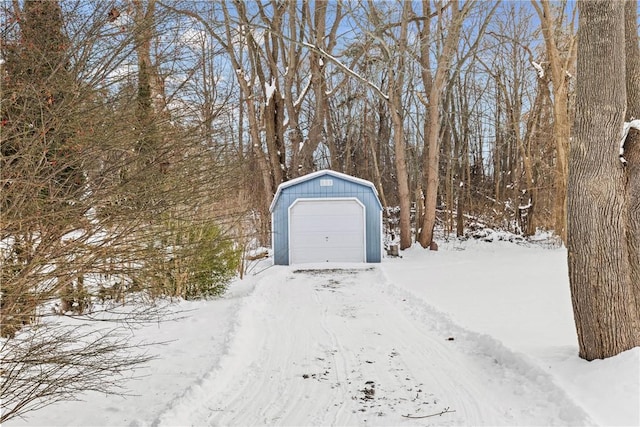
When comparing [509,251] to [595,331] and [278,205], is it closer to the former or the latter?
[278,205]

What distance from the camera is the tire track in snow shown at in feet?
11.1

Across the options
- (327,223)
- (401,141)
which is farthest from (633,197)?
(401,141)

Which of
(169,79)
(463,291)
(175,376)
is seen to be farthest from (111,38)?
(463,291)

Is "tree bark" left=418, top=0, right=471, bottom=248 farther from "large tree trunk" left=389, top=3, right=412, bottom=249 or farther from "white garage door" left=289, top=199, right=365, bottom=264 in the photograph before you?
"white garage door" left=289, top=199, right=365, bottom=264

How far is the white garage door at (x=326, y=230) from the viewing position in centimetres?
1344

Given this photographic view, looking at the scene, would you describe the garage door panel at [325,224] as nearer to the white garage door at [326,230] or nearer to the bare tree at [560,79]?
the white garage door at [326,230]

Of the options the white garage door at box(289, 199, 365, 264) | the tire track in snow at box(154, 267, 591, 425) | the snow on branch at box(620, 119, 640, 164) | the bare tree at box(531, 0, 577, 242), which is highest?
the bare tree at box(531, 0, 577, 242)

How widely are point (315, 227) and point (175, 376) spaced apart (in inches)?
367

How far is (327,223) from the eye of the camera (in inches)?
529

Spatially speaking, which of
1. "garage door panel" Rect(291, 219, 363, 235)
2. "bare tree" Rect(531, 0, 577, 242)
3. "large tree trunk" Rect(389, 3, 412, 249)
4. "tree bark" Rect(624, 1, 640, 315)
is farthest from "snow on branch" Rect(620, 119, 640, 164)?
"bare tree" Rect(531, 0, 577, 242)

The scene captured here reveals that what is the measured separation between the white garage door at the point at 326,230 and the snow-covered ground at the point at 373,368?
211 inches

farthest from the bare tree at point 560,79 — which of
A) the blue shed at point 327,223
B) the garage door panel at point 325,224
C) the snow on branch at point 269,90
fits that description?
the snow on branch at point 269,90

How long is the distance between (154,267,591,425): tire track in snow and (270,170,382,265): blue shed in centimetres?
674

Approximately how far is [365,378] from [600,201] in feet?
8.23
